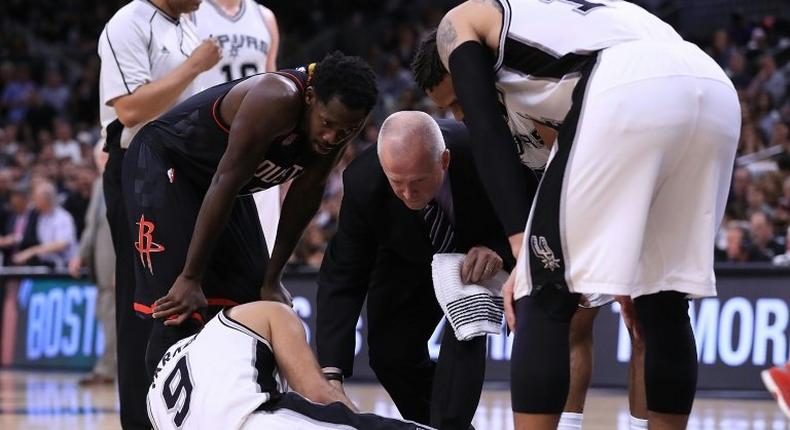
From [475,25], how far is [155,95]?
196cm

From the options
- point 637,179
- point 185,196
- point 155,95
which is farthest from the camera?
point 155,95

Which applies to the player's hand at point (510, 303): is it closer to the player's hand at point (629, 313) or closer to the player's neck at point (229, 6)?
the player's hand at point (629, 313)

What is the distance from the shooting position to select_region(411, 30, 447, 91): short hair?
3.58 metres

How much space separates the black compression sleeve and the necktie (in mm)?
964

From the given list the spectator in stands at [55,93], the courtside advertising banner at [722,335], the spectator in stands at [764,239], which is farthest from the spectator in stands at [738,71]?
the spectator in stands at [55,93]

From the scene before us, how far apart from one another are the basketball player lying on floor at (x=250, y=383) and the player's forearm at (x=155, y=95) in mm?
1329

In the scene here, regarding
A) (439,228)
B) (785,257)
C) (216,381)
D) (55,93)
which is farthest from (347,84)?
(55,93)

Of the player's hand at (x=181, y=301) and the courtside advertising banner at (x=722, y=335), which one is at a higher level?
the player's hand at (x=181, y=301)

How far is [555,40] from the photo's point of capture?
3.09 meters

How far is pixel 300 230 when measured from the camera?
4539 mm

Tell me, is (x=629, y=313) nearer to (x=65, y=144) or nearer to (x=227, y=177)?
(x=227, y=177)

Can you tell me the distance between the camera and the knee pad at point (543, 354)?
9.80ft

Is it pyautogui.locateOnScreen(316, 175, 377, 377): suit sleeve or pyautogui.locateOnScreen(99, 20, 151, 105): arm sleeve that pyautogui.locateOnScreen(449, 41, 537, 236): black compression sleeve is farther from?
pyautogui.locateOnScreen(99, 20, 151, 105): arm sleeve

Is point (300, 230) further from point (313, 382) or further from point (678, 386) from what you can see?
point (678, 386)
